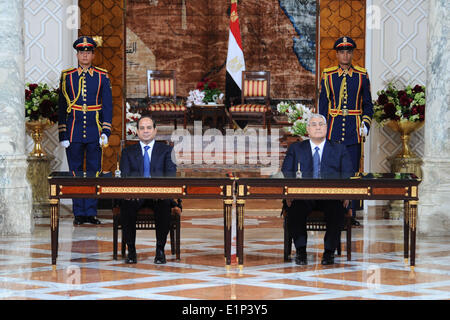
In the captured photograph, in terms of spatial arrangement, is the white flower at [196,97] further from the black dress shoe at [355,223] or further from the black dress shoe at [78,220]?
Answer: the black dress shoe at [355,223]

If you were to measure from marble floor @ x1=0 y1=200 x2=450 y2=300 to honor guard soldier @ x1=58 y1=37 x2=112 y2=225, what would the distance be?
82 centimetres

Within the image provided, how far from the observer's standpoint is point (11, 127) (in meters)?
8.44

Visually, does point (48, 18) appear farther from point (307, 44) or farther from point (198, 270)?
point (307, 44)

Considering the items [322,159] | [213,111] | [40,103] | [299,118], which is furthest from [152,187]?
[213,111]

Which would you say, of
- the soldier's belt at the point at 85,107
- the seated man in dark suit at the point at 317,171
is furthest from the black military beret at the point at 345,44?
the soldier's belt at the point at 85,107

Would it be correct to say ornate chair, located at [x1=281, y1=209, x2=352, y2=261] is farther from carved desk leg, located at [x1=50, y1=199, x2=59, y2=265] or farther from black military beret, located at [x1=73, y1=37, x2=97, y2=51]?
black military beret, located at [x1=73, y1=37, x2=97, y2=51]

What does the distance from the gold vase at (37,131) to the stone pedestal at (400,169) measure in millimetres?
4343

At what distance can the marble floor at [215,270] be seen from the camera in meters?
5.51

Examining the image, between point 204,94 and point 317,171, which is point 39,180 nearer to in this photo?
point 317,171

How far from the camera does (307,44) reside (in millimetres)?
19328

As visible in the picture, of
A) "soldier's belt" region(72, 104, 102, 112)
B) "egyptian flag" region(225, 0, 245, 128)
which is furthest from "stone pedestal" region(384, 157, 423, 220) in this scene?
"egyptian flag" region(225, 0, 245, 128)

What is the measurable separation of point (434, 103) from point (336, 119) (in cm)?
112

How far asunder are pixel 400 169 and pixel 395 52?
178 centimetres

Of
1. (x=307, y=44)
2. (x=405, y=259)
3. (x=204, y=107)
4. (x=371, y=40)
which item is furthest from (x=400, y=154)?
(x=307, y=44)
